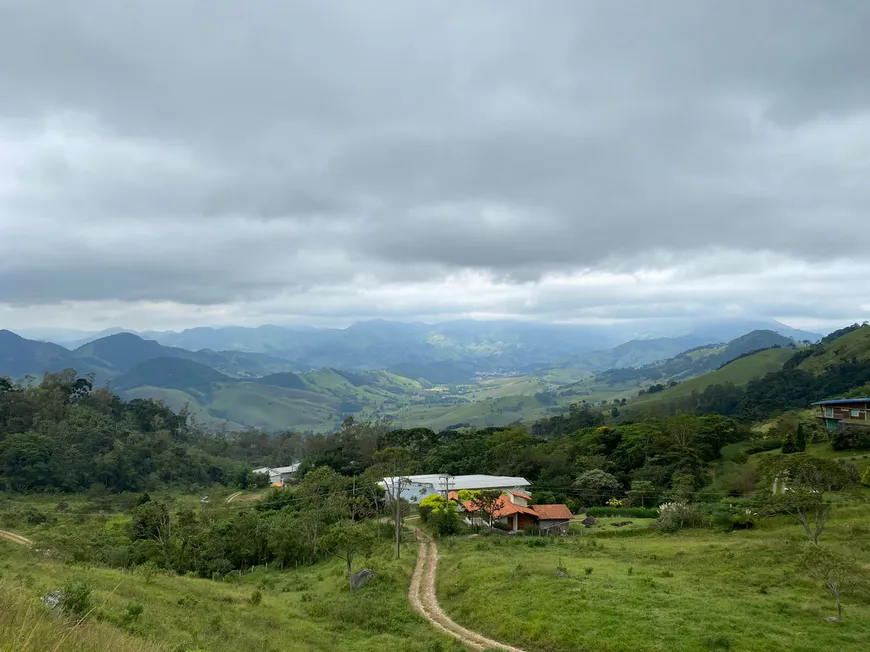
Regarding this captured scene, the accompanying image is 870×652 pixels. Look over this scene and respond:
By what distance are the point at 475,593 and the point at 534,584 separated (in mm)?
2838

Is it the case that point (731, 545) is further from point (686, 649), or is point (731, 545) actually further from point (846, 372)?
point (846, 372)

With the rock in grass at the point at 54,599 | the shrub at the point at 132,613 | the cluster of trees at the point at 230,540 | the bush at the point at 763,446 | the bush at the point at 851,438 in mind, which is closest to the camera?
the rock in grass at the point at 54,599

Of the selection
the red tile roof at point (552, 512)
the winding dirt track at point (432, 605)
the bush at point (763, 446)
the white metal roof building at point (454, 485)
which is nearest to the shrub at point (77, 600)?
the winding dirt track at point (432, 605)

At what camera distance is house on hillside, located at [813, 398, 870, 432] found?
51250mm

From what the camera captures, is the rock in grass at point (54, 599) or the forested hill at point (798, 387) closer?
the rock in grass at point (54, 599)

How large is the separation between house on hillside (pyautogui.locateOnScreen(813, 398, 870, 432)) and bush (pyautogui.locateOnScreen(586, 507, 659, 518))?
81.8ft

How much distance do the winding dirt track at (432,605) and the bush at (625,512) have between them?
17.4 metres

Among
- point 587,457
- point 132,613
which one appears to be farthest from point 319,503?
point 587,457

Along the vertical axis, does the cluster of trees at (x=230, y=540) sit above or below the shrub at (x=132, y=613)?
below

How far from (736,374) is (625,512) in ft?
522

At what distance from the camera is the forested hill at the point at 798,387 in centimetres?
10150

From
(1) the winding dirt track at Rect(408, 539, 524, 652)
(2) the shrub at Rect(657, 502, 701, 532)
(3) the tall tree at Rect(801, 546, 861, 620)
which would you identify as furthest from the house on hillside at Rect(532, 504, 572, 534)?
(3) the tall tree at Rect(801, 546, 861, 620)

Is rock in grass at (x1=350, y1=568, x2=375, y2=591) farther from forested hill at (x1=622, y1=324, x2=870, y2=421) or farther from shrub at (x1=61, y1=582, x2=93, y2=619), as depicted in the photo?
forested hill at (x1=622, y1=324, x2=870, y2=421)

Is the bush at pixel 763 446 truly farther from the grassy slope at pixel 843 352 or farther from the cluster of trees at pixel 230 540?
the grassy slope at pixel 843 352
